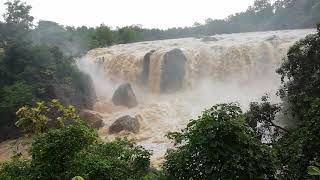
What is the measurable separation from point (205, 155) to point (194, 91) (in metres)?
20.4

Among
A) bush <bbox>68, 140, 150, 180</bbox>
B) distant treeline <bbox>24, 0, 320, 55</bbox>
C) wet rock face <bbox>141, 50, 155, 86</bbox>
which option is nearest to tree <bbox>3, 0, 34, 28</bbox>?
distant treeline <bbox>24, 0, 320, 55</bbox>

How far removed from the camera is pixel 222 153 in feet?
21.5

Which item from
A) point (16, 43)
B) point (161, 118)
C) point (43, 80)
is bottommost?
point (161, 118)

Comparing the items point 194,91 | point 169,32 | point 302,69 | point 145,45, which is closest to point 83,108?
point 194,91

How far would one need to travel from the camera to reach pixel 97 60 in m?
31.1

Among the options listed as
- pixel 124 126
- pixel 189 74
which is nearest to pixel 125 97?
pixel 124 126

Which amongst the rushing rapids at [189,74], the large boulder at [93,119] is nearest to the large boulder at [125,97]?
the rushing rapids at [189,74]

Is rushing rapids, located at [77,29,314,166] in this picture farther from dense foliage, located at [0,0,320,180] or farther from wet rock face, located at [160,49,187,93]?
dense foliage, located at [0,0,320,180]

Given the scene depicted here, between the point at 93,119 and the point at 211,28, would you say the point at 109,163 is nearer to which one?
the point at 93,119

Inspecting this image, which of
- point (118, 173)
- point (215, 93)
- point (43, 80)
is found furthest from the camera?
point (215, 93)

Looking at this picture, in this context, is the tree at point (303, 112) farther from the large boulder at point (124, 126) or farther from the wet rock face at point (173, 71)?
the wet rock face at point (173, 71)

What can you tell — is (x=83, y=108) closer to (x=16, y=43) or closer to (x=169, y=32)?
(x=16, y=43)

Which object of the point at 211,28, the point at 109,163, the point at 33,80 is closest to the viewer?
the point at 109,163

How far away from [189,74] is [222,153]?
2147cm
